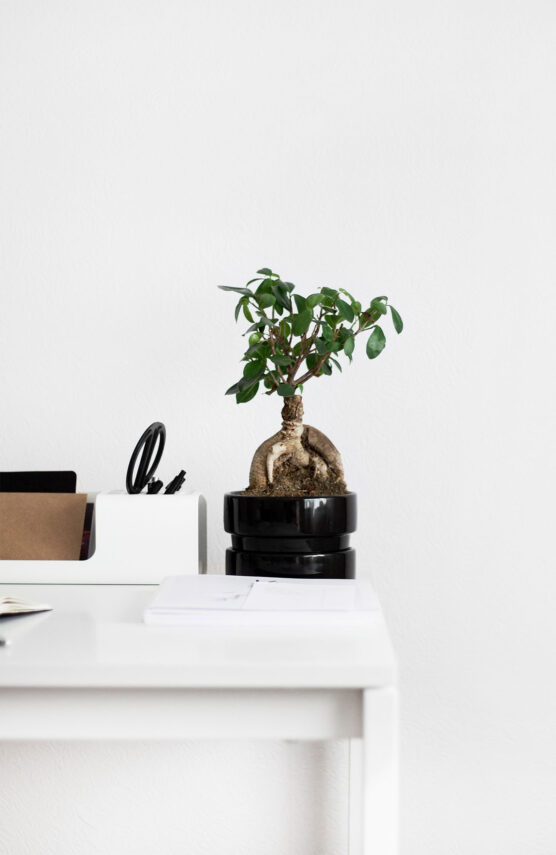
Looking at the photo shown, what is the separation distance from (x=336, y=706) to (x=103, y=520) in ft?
1.56

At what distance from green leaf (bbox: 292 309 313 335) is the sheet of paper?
314 millimetres

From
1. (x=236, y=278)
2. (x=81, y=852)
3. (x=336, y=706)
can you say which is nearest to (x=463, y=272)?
(x=236, y=278)

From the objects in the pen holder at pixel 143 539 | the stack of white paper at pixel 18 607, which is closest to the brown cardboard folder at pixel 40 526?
the pen holder at pixel 143 539

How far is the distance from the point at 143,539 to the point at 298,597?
0.29 m

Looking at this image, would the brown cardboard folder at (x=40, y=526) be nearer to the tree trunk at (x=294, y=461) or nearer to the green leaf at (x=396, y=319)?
the tree trunk at (x=294, y=461)

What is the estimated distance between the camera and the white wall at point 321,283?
4.23 feet

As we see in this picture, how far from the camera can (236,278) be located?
1.31m

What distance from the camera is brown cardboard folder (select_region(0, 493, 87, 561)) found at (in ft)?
3.55

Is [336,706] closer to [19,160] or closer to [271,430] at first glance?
[271,430]

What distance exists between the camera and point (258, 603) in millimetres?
818

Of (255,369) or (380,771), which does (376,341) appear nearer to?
(255,369)

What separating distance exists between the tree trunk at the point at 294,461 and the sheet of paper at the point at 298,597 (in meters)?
0.17

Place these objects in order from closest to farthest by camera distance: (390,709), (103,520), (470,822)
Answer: (390,709) < (103,520) < (470,822)

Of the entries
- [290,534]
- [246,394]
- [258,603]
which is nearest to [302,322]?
[246,394]
